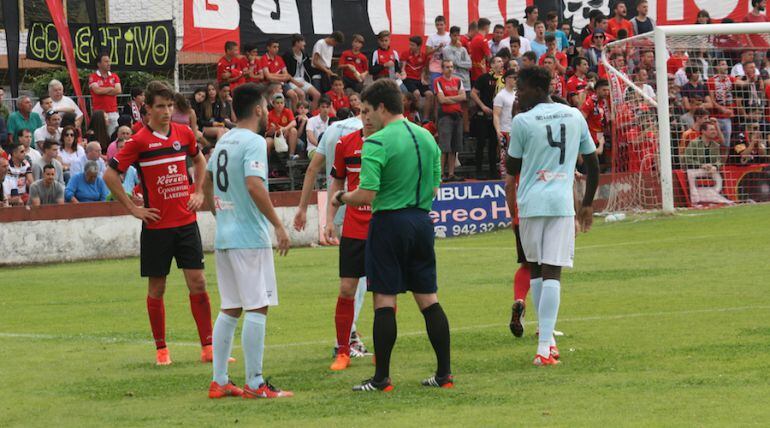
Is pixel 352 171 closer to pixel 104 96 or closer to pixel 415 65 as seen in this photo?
pixel 104 96

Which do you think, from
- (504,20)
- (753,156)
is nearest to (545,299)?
(753,156)

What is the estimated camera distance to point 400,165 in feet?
28.5

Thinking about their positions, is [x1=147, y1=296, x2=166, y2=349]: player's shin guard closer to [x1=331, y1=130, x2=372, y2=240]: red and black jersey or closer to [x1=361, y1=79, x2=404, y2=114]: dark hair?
[x1=331, y1=130, x2=372, y2=240]: red and black jersey

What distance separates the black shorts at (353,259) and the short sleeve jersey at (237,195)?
146cm

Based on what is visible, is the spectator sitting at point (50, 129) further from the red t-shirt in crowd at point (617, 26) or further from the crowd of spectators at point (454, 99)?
the red t-shirt in crowd at point (617, 26)

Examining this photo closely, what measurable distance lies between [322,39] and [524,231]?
59.4 feet

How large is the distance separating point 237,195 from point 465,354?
2641 millimetres

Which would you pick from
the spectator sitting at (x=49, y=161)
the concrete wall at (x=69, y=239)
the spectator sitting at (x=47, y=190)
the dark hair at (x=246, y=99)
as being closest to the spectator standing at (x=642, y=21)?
the concrete wall at (x=69, y=239)

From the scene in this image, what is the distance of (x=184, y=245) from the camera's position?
429 inches

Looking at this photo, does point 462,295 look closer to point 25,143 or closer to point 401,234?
point 401,234

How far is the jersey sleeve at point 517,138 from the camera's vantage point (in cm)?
982

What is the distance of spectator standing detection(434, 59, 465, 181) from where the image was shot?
2628cm

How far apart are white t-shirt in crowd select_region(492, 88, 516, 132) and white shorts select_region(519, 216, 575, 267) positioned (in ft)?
47.6

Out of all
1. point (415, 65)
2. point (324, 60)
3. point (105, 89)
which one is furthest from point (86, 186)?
point (415, 65)
